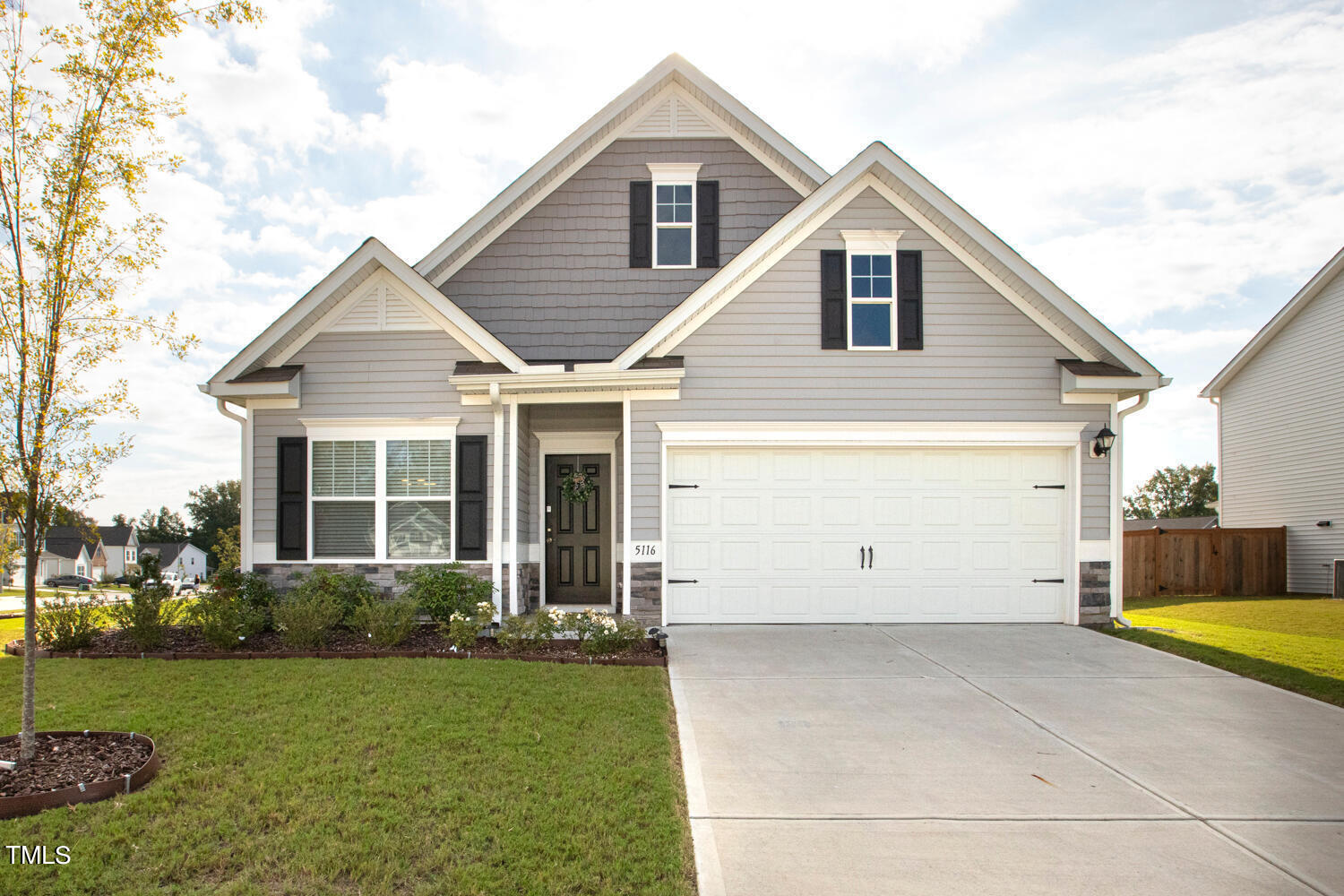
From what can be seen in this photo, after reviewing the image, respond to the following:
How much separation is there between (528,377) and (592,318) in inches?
99.0

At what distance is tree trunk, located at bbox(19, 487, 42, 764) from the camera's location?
5.11 m

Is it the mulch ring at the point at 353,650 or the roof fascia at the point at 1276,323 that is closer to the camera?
the mulch ring at the point at 353,650

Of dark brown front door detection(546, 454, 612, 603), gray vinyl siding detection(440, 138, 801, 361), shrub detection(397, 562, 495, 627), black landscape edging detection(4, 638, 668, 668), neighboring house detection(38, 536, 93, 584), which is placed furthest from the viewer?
neighboring house detection(38, 536, 93, 584)

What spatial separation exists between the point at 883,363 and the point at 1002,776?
19.8 ft

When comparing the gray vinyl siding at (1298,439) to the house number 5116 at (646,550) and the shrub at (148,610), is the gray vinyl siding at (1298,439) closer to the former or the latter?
the house number 5116 at (646,550)

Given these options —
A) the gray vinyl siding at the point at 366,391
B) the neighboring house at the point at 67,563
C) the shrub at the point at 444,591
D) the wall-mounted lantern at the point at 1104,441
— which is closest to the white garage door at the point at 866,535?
the wall-mounted lantern at the point at 1104,441

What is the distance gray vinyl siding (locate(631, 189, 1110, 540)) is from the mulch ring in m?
3.06

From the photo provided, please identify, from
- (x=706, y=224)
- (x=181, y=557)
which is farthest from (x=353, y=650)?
(x=181, y=557)

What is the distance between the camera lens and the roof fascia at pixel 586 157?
40.1ft

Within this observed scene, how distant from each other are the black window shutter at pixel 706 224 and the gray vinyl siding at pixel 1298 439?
568 inches

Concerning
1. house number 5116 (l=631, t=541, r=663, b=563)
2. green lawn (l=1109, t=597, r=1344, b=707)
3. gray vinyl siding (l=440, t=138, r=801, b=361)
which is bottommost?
green lawn (l=1109, t=597, r=1344, b=707)

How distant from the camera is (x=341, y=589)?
9586mm

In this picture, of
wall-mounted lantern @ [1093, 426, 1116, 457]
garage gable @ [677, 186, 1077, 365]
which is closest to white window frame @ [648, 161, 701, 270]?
garage gable @ [677, 186, 1077, 365]

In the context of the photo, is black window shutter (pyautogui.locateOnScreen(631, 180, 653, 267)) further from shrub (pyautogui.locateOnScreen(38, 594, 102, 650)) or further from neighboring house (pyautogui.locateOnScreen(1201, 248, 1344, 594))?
neighboring house (pyautogui.locateOnScreen(1201, 248, 1344, 594))
